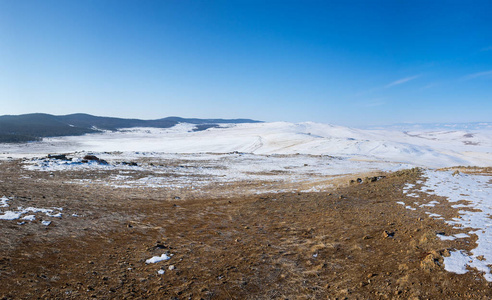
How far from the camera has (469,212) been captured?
24.5 feet

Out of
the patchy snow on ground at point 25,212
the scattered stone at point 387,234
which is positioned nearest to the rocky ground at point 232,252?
the scattered stone at point 387,234

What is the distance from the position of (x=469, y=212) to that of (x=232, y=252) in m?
7.08

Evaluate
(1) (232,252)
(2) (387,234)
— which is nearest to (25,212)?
(1) (232,252)

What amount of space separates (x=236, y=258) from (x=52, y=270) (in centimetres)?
370

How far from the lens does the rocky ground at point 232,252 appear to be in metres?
4.39

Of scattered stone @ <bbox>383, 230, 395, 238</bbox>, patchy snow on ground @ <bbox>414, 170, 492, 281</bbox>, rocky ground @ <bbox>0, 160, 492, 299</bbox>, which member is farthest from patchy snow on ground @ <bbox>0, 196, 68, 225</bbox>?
patchy snow on ground @ <bbox>414, 170, 492, 281</bbox>

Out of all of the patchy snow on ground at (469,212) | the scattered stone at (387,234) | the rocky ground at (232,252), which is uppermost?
the patchy snow on ground at (469,212)

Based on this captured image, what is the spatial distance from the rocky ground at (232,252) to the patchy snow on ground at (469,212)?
Result: 0.72 ft

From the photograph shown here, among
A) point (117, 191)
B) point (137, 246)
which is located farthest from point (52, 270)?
point (117, 191)

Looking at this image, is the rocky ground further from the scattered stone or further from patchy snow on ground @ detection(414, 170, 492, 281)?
patchy snow on ground @ detection(414, 170, 492, 281)

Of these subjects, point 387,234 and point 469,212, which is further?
point 469,212

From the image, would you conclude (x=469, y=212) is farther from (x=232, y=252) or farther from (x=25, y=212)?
(x=25, y=212)

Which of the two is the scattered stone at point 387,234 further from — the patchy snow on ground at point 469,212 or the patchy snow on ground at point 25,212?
the patchy snow on ground at point 25,212

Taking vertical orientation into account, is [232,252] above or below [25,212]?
below
